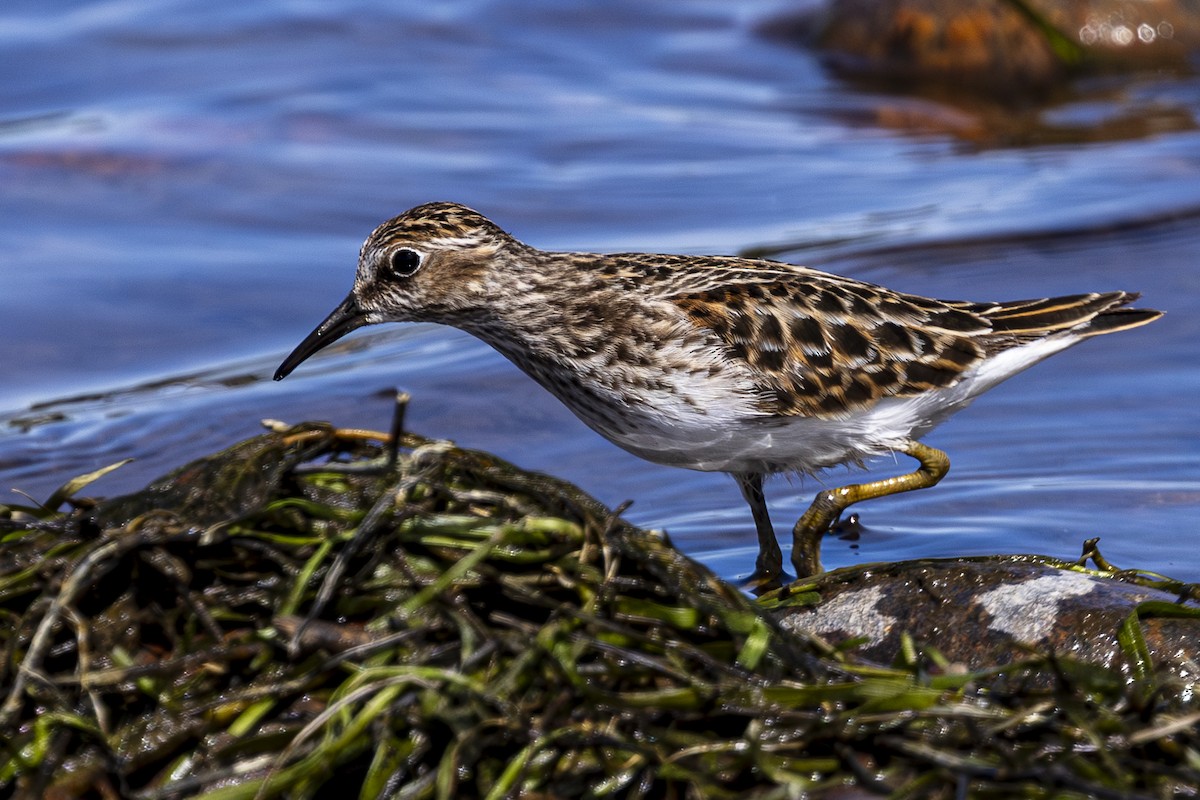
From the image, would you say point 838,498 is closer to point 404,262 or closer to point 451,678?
point 404,262

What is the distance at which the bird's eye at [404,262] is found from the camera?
6281 mm

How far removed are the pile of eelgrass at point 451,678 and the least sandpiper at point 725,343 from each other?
1.84 metres

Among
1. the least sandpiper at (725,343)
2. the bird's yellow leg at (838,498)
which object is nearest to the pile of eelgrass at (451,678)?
the least sandpiper at (725,343)

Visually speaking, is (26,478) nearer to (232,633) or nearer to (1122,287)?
(232,633)

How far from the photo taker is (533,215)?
11.4 metres

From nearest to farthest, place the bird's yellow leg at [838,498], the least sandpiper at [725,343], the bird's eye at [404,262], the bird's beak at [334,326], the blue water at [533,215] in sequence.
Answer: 1. the least sandpiper at [725,343]
2. the bird's yellow leg at [838,498]
3. the bird's eye at [404,262]
4. the bird's beak at [334,326]
5. the blue water at [533,215]

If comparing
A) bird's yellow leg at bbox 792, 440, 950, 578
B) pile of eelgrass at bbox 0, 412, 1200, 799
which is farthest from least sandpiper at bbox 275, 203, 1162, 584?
pile of eelgrass at bbox 0, 412, 1200, 799

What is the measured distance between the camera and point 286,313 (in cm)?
989

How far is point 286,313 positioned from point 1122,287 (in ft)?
17.8

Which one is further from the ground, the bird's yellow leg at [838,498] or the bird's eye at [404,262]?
the bird's eye at [404,262]

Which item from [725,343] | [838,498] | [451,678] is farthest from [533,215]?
[451,678]

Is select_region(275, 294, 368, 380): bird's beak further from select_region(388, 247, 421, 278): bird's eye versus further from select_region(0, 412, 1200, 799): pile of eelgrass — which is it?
select_region(0, 412, 1200, 799): pile of eelgrass

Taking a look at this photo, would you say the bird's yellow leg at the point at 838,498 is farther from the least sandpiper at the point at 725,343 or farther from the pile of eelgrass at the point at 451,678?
the pile of eelgrass at the point at 451,678

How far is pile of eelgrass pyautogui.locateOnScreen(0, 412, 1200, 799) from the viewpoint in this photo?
3.54 meters
